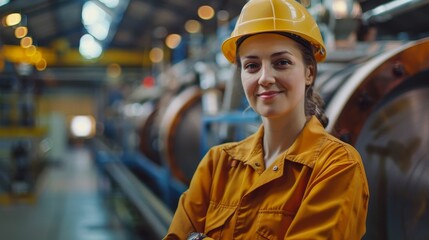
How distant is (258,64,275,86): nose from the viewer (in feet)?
4.36

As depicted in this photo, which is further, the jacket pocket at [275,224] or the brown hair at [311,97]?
the brown hair at [311,97]

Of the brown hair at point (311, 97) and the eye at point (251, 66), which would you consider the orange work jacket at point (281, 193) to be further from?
the eye at point (251, 66)

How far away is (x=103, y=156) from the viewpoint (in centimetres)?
927

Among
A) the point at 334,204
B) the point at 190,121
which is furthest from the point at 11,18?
the point at 334,204

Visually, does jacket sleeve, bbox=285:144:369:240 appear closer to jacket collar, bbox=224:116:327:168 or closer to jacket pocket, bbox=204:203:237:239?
jacket collar, bbox=224:116:327:168

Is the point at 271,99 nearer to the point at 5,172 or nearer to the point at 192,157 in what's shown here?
the point at 192,157

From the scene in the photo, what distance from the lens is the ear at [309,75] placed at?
1.44m

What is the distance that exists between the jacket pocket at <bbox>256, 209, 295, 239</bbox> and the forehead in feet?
1.42

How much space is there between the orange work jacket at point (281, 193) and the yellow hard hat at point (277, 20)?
255mm

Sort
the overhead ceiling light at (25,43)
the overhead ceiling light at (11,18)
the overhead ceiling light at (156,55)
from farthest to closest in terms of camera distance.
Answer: the overhead ceiling light at (156,55), the overhead ceiling light at (25,43), the overhead ceiling light at (11,18)

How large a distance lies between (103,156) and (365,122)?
795 cm

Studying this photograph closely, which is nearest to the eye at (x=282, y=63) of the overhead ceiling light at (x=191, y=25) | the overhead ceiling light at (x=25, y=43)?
the overhead ceiling light at (x=25, y=43)

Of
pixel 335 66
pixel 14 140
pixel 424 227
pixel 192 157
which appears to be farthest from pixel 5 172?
pixel 424 227

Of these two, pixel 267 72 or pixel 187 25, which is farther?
pixel 187 25
